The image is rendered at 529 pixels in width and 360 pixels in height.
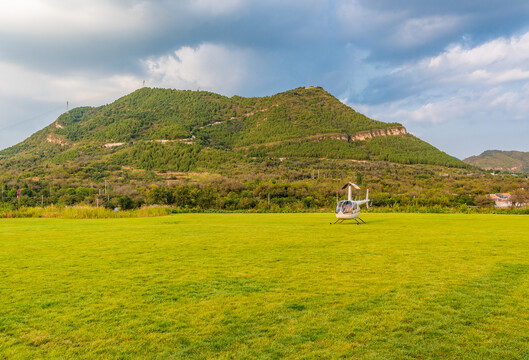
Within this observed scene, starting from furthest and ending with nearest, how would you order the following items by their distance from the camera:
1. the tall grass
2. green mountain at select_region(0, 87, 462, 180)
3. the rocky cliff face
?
the rocky cliff face, green mountain at select_region(0, 87, 462, 180), the tall grass

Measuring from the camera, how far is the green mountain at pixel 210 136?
90931 millimetres

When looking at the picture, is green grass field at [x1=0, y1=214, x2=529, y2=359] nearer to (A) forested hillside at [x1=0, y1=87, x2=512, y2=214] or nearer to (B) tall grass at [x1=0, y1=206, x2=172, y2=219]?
(B) tall grass at [x1=0, y1=206, x2=172, y2=219]

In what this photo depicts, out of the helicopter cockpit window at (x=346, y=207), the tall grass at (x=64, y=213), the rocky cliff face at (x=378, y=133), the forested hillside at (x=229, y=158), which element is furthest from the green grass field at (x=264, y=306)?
the rocky cliff face at (x=378, y=133)

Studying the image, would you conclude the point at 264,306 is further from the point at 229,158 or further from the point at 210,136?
the point at 210,136

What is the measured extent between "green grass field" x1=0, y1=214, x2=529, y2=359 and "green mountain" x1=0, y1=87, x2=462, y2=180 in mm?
73697

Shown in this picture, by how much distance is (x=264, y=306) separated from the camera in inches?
177

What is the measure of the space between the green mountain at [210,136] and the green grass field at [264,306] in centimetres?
7370

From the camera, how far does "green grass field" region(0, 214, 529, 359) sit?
10.8 ft

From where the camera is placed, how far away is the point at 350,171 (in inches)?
3120

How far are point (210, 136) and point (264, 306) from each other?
121103mm

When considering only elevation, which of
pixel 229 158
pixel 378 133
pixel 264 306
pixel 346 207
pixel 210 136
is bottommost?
pixel 264 306

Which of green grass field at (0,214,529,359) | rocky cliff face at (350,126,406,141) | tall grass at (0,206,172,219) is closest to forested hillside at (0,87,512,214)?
rocky cliff face at (350,126,406,141)

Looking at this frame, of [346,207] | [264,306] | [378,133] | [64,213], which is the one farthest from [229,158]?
[264,306]

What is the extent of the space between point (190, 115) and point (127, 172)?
230 feet
